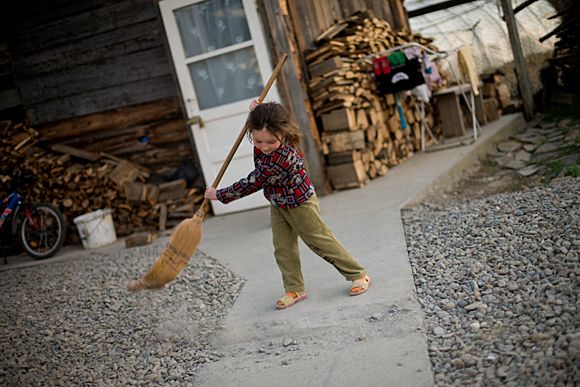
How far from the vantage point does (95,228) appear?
24.4 feet

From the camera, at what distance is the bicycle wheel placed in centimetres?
735

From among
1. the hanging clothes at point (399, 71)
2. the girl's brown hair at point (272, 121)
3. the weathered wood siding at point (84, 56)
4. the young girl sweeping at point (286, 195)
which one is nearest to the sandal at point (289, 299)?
the young girl sweeping at point (286, 195)

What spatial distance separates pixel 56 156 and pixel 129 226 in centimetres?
143

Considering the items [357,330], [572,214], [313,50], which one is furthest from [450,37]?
[357,330]

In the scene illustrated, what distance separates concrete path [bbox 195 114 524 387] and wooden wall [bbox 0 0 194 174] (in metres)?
2.74

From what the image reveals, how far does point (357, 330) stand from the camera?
3.51 m

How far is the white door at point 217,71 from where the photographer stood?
711cm

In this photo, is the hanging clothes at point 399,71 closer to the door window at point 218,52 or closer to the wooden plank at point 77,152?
the door window at point 218,52

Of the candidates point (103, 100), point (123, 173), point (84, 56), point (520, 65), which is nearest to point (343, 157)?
point (123, 173)

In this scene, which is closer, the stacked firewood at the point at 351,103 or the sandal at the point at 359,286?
the sandal at the point at 359,286

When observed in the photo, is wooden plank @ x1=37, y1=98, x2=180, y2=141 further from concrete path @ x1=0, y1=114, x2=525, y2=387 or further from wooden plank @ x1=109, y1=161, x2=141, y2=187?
concrete path @ x1=0, y1=114, x2=525, y2=387

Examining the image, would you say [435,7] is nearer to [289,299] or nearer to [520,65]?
[520,65]

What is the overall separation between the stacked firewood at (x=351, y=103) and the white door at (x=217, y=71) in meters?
0.63

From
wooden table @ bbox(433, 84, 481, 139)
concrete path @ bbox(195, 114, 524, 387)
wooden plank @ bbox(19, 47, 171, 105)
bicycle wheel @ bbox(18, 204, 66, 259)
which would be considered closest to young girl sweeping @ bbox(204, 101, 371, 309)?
concrete path @ bbox(195, 114, 524, 387)
